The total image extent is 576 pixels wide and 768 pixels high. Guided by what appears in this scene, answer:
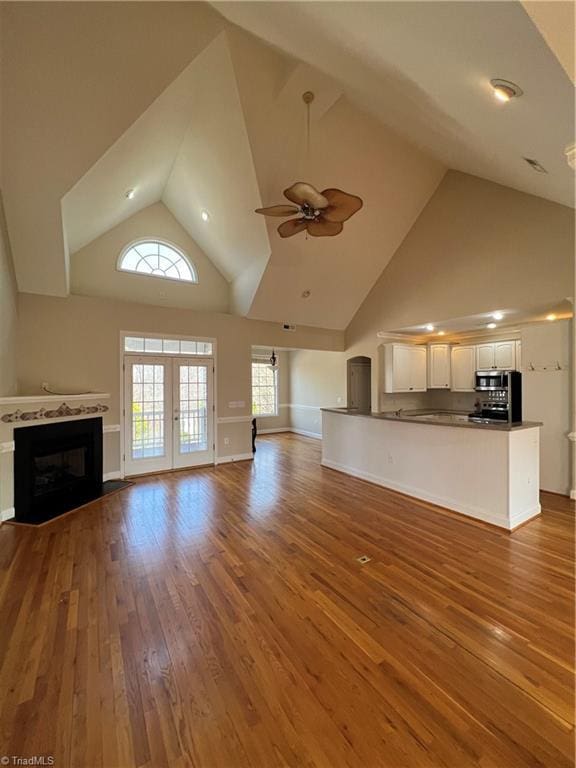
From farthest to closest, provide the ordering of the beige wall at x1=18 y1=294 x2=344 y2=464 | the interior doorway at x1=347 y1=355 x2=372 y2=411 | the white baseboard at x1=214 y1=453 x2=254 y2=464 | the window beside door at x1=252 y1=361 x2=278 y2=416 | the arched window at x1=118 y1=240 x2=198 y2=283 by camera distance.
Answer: the window beside door at x1=252 y1=361 x2=278 y2=416 < the interior doorway at x1=347 y1=355 x2=372 y2=411 < the white baseboard at x1=214 y1=453 x2=254 y2=464 < the arched window at x1=118 y1=240 x2=198 y2=283 < the beige wall at x1=18 y1=294 x2=344 y2=464

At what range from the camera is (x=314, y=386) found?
9.50 m

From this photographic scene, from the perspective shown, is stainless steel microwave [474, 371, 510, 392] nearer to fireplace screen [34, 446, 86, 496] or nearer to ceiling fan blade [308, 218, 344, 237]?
ceiling fan blade [308, 218, 344, 237]

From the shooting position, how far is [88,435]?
191 inches

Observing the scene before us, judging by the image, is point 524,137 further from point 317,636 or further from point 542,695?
point 317,636

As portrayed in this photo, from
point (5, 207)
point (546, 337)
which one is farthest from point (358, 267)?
point (5, 207)

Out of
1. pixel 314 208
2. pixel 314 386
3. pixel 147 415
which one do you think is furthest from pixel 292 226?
pixel 314 386

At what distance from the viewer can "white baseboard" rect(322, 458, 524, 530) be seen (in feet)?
11.9

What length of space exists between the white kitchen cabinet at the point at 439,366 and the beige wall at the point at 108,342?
11.9 feet

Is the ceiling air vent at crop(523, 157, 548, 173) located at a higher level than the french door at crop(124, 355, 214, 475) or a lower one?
higher

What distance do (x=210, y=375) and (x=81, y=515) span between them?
3.17 meters

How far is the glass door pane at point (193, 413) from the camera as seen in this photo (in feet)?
19.9

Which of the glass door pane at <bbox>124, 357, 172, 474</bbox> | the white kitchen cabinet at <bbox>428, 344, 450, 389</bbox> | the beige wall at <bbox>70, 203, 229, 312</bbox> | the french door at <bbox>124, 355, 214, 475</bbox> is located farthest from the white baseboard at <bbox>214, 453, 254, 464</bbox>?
the white kitchen cabinet at <bbox>428, 344, 450, 389</bbox>

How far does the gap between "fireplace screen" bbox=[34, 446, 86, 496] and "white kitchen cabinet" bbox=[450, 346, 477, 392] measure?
23.3ft

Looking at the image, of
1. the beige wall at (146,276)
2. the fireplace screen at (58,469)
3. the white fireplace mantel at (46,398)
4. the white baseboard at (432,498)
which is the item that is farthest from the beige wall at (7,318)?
the white baseboard at (432,498)
